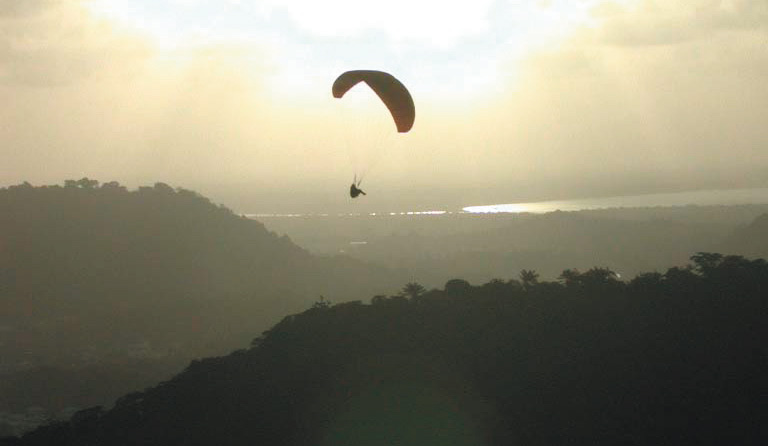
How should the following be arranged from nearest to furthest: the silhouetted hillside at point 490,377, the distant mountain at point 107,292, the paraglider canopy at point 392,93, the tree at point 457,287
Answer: the silhouetted hillside at point 490,377
the paraglider canopy at point 392,93
the tree at point 457,287
the distant mountain at point 107,292

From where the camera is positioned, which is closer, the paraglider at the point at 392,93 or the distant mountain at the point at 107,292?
the paraglider at the point at 392,93

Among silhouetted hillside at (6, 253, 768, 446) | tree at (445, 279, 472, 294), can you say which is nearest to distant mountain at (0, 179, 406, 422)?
tree at (445, 279, 472, 294)

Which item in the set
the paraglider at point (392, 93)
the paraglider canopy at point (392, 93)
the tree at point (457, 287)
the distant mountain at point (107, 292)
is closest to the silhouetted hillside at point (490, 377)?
the tree at point (457, 287)

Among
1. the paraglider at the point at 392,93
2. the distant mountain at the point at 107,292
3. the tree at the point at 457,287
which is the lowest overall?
the distant mountain at the point at 107,292

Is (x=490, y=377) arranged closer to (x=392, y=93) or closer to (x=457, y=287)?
(x=457, y=287)

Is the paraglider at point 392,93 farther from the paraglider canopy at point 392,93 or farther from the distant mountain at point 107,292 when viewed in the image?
the distant mountain at point 107,292

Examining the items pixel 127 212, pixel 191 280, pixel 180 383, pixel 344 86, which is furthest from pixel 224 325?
pixel 344 86

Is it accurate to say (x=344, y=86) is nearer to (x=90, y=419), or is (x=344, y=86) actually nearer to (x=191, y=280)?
(x=90, y=419)
